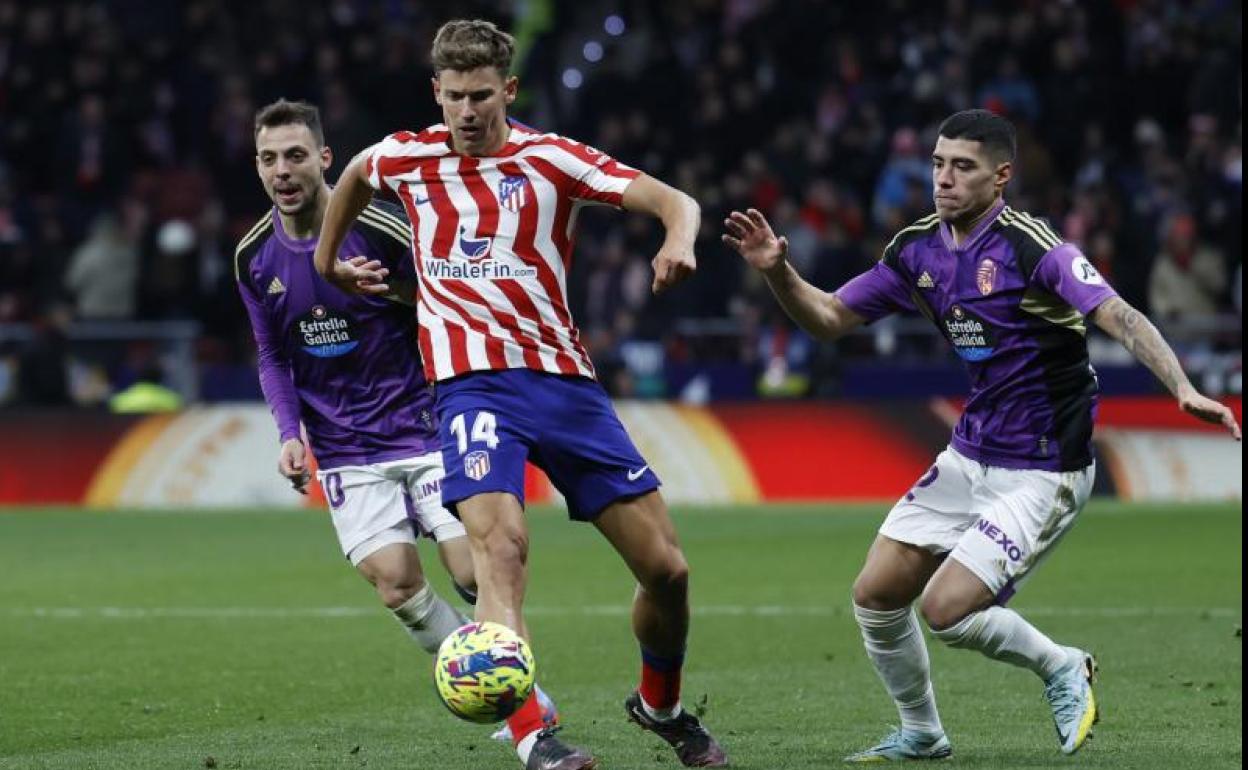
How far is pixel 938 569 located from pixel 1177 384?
45.6 inches

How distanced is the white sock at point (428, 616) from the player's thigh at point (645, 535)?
4.24 ft

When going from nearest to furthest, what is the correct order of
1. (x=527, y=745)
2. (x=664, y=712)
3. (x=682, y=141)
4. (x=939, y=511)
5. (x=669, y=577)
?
(x=527, y=745) < (x=669, y=577) < (x=664, y=712) < (x=939, y=511) < (x=682, y=141)

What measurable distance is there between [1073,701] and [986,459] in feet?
2.86

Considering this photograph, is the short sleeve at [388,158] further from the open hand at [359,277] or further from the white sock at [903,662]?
the white sock at [903,662]

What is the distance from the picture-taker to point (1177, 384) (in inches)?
267

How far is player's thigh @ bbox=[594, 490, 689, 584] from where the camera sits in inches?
280

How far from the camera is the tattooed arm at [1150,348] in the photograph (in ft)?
21.9

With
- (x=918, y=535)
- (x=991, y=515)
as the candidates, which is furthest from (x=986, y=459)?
(x=918, y=535)

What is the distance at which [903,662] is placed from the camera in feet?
24.7

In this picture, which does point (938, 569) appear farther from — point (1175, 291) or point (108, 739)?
point (1175, 291)

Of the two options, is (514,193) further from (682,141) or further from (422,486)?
(682,141)

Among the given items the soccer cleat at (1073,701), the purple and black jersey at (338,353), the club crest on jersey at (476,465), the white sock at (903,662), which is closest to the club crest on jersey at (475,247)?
the club crest on jersey at (476,465)

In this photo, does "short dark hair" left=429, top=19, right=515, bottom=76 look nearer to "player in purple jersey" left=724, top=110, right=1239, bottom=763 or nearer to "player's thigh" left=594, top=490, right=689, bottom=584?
"player in purple jersey" left=724, top=110, right=1239, bottom=763

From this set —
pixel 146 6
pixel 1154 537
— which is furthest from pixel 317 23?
pixel 1154 537
